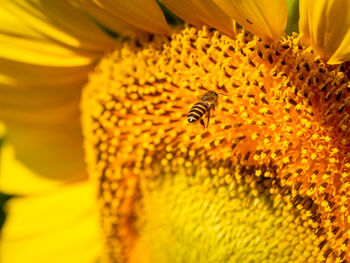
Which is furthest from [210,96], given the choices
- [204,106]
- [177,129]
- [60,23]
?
[60,23]

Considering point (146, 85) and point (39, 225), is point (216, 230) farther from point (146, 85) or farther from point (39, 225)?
point (39, 225)

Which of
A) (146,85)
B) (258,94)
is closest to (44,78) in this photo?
(146,85)

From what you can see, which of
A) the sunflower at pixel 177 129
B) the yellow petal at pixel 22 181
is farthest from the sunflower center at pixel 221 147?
the yellow petal at pixel 22 181

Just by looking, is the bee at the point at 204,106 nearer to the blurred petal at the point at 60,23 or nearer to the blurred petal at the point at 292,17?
the blurred petal at the point at 292,17

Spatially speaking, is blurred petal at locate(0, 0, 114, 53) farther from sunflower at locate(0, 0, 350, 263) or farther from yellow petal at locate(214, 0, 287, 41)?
yellow petal at locate(214, 0, 287, 41)

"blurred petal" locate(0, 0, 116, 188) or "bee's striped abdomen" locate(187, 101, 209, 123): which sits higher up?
"blurred petal" locate(0, 0, 116, 188)

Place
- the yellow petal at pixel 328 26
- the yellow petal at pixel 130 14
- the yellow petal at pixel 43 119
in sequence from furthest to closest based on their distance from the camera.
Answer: the yellow petal at pixel 43 119, the yellow petal at pixel 130 14, the yellow petal at pixel 328 26

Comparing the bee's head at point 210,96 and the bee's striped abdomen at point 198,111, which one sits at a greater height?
the bee's head at point 210,96

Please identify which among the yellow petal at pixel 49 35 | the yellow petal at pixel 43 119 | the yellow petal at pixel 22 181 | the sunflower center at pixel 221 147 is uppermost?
the yellow petal at pixel 49 35

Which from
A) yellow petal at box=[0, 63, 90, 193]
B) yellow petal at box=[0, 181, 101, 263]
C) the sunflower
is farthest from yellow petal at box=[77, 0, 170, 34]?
yellow petal at box=[0, 181, 101, 263]
